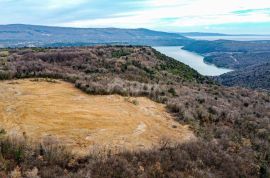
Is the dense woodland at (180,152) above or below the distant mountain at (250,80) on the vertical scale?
above

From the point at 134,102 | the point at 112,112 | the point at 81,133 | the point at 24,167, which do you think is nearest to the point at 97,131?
the point at 81,133

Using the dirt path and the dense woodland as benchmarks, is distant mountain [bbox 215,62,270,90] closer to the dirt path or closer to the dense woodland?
the dense woodland

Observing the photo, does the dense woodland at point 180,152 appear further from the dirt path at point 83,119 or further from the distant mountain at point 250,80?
the distant mountain at point 250,80

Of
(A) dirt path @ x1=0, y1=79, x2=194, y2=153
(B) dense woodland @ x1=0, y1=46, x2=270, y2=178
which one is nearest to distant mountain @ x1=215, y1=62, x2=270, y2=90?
(B) dense woodland @ x1=0, y1=46, x2=270, y2=178

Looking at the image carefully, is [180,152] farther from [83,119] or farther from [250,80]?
[250,80]

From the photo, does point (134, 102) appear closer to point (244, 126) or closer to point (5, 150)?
point (244, 126)

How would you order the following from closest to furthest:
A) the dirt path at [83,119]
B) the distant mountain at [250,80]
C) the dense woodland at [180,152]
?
the dense woodland at [180,152], the dirt path at [83,119], the distant mountain at [250,80]

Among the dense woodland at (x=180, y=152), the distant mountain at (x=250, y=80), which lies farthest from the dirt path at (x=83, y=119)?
the distant mountain at (x=250, y=80)

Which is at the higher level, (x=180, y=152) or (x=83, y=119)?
(x=83, y=119)

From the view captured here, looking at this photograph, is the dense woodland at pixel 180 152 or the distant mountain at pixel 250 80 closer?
the dense woodland at pixel 180 152

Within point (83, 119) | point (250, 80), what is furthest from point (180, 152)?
point (250, 80)
